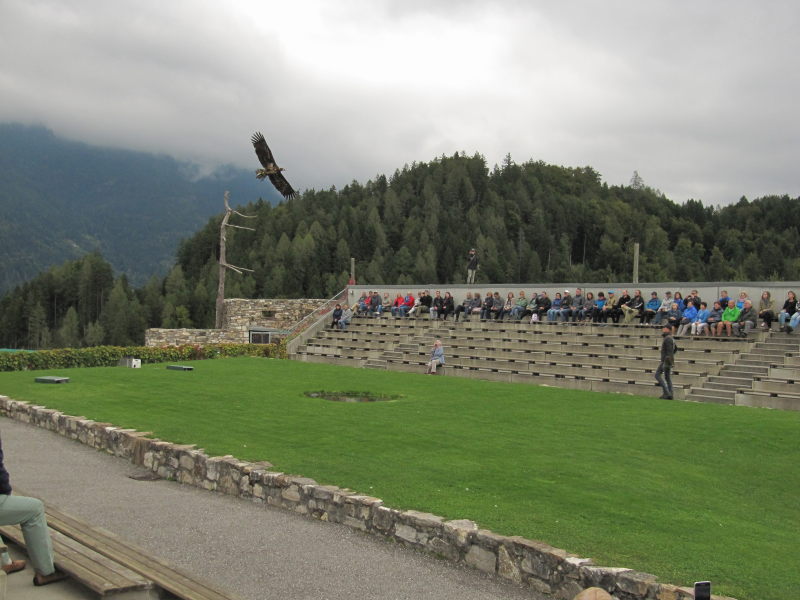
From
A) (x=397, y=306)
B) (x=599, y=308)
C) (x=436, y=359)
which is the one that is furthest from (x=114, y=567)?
(x=397, y=306)

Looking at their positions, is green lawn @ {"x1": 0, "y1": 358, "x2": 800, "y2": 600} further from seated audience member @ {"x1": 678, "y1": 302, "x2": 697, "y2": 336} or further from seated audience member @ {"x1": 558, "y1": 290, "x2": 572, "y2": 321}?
seated audience member @ {"x1": 558, "y1": 290, "x2": 572, "y2": 321}

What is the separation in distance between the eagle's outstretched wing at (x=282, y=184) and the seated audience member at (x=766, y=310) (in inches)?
881

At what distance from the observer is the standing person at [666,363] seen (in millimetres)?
16641

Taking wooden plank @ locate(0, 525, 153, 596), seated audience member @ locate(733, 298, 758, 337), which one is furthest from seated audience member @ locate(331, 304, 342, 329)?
wooden plank @ locate(0, 525, 153, 596)

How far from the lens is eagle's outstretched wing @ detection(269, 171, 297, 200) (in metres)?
34.5

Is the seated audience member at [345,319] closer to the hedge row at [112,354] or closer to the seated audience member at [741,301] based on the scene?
the hedge row at [112,354]

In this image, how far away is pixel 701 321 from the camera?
68.0 ft

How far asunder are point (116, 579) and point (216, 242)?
107252 mm

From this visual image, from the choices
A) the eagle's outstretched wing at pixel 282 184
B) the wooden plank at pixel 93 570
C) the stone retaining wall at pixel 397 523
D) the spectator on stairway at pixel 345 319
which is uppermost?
the eagle's outstretched wing at pixel 282 184

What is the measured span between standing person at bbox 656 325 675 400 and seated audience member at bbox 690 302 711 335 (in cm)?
444

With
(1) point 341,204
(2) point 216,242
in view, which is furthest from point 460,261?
(2) point 216,242

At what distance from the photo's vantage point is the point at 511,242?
108 meters

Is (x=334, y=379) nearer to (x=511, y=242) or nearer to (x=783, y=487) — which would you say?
(x=783, y=487)

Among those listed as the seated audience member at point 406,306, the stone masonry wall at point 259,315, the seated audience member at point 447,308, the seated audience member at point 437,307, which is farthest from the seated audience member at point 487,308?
the stone masonry wall at point 259,315
